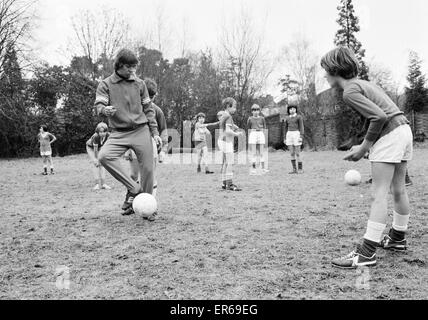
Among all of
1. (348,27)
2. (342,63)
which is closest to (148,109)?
(342,63)

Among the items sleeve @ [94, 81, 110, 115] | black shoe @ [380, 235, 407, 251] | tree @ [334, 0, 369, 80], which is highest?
tree @ [334, 0, 369, 80]

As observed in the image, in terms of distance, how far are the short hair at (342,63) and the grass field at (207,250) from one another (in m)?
1.62

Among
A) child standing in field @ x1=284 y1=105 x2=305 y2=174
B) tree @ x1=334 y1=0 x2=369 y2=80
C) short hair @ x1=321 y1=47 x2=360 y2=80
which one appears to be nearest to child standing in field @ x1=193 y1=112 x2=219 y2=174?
child standing in field @ x1=284 y1=105 x2=305 y2=174

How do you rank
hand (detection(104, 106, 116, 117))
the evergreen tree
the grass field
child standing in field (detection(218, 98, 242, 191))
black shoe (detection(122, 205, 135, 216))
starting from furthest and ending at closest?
the evergreen tree → child standing in field (detection(218, 98, 242, 191)) → black shoe (detection(122, 205, 135, 216)) → hand (detection(104, 106, 116, 117)) → the grass field

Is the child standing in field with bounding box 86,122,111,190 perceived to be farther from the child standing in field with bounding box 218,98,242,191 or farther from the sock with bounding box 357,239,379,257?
the sock with bounding box 357,239,379,257

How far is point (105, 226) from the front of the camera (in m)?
5.05

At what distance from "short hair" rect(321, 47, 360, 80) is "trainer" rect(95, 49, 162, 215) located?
2.66 metres

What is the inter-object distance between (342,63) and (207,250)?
82.5 inches

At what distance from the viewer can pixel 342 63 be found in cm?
330

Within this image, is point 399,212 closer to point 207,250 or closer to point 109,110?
point 207,250

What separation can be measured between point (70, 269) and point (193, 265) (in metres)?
1.05

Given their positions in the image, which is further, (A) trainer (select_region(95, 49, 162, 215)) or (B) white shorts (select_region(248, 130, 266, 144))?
Answer: (B) white shorts (select_region(248, 130, 266, 144))

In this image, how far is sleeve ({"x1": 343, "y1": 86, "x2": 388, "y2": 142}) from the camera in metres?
3.09
